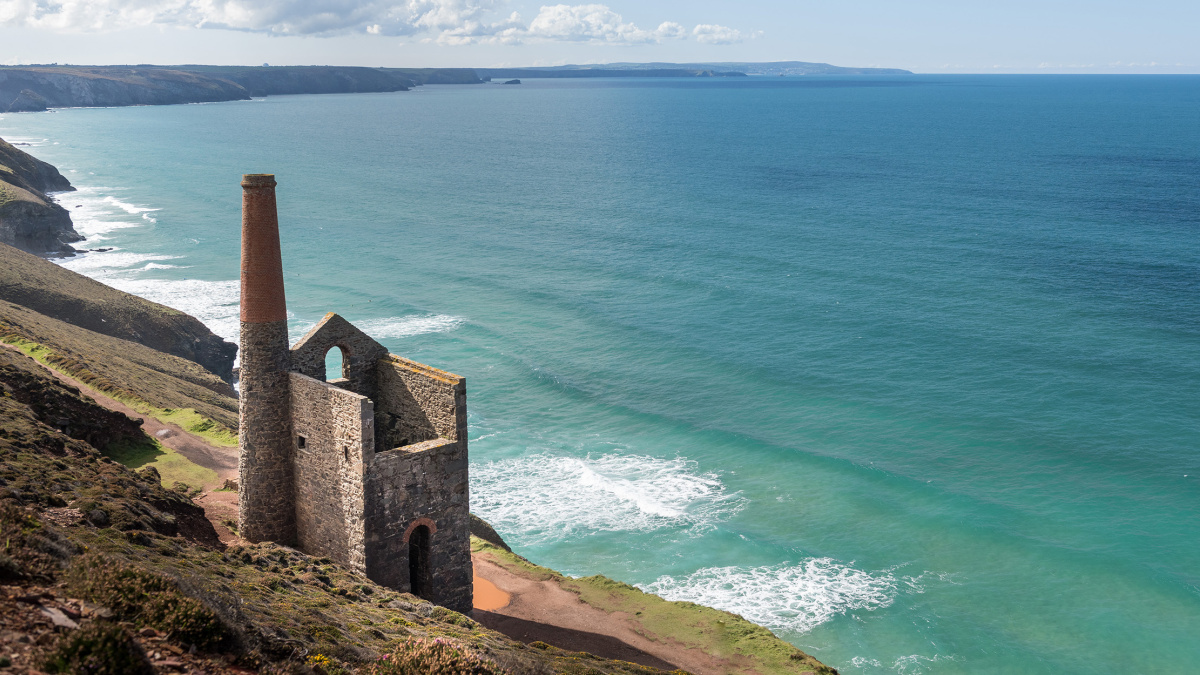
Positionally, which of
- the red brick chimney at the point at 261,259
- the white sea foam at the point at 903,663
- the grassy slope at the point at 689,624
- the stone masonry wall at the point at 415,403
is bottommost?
the white sea foam at the point at 903,663

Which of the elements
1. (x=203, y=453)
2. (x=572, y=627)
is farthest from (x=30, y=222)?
(x=572, y=627)

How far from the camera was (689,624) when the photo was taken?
1104 inches

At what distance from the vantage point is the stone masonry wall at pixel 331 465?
2197 centimetres

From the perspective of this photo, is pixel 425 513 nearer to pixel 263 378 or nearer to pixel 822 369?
pixel 263 378

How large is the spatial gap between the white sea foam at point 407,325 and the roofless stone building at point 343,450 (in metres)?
35.4

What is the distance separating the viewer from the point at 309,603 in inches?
720

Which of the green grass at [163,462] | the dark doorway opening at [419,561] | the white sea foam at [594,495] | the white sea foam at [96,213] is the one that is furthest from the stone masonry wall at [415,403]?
the white sea foam at [96,213]

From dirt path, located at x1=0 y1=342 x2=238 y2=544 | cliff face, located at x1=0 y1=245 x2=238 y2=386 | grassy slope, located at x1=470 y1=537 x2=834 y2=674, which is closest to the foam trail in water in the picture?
cliff face, located at x1=0 y1=245 x2=238 y2=386

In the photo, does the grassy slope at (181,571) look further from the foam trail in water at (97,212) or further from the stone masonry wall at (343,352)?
the foam trail in water at (97,212)

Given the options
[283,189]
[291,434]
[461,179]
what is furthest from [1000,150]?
[291,434]

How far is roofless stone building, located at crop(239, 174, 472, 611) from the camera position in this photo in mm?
22578

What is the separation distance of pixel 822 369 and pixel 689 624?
2893 cm

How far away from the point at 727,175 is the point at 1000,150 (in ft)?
153

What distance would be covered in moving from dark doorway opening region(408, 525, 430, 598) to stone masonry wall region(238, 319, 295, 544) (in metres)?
3.58
